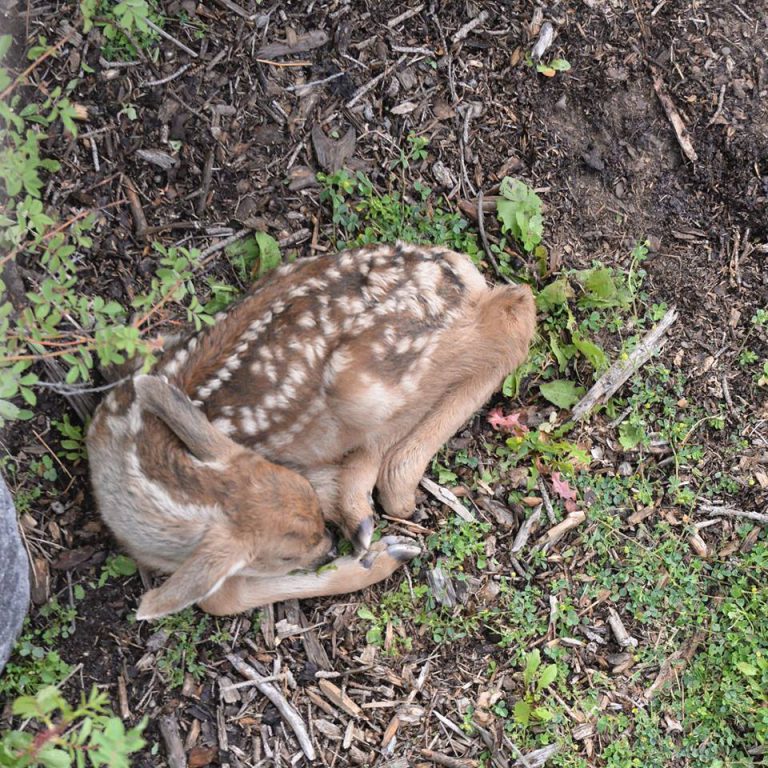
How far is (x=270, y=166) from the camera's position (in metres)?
4.36

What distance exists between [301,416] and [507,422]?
3.31ft

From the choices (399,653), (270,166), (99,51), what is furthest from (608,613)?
(99,51)

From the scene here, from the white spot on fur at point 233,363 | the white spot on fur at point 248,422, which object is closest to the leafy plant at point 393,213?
the white spot on fur at point 233,363

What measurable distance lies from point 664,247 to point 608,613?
175cm

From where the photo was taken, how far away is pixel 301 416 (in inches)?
153

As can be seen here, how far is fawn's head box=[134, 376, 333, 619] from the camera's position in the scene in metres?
3.41

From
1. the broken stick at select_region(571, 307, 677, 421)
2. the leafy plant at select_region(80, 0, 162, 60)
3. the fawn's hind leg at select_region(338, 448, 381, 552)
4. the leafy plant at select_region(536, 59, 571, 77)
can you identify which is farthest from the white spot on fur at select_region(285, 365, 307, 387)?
the leafy plant at select_region(536, 59, 571, 77)

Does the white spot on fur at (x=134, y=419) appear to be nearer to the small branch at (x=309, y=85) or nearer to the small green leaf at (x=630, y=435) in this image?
the small branch at (x=309, y=85)

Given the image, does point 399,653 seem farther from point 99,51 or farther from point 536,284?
point 99,51

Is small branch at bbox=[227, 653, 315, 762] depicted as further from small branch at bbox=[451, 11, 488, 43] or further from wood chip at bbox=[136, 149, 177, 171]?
small branch at bbox=[451, 11, 488, 43]

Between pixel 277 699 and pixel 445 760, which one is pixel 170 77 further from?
pixel 445 760

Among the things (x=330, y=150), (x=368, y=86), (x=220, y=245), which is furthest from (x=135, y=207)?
(x=368, y=86)

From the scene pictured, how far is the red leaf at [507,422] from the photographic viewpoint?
14.3 ft

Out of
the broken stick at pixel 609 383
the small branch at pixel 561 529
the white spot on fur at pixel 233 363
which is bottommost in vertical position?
the small branch at pixel 561 529
